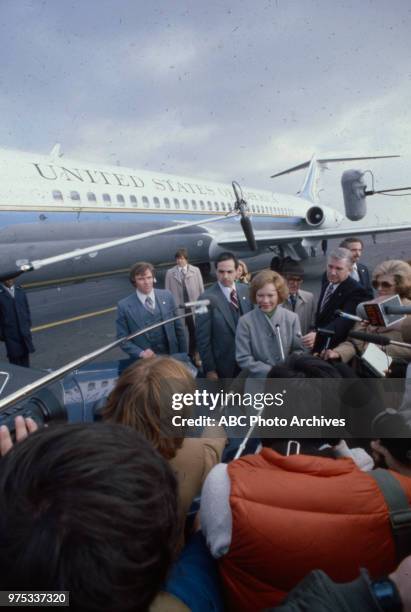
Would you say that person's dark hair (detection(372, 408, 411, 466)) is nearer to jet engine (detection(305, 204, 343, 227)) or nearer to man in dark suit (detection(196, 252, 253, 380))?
man in dark suit (detection(196, 252, 253, 380))

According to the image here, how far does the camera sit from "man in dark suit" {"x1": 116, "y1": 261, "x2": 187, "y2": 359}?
11.7 ft

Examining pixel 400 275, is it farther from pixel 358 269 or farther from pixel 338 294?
pixel 358 269

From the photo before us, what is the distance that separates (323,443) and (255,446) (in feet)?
2.54

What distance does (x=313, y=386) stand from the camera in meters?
1.67

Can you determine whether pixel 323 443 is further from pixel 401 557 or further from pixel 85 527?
pixel 85 527

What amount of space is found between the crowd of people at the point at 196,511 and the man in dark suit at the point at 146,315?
1.75 meters

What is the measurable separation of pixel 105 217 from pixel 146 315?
19.0 ft

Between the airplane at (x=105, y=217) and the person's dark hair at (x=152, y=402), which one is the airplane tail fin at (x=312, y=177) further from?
the person's dark hair at (x=152, y=402)

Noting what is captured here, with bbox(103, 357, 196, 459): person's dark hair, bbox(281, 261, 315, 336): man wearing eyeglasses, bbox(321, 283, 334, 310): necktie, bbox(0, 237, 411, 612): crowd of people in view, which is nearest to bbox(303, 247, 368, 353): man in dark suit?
bbox(321, 283, 334, 310): necktie

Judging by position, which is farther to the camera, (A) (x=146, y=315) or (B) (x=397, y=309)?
(A) (x=146, y=315)

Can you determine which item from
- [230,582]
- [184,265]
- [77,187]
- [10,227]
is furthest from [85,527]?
[77,187]

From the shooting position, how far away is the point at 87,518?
0.57m

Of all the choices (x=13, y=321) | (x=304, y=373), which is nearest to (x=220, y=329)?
(x=304, y=373)

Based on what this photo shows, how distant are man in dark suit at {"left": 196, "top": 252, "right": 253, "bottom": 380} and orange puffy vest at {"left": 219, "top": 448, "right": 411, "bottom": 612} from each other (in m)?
2.44
